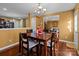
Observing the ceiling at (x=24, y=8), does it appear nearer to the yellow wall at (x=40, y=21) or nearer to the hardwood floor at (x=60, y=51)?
the yellow wall at (x=40, y=21)

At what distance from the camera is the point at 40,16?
1.85 meters

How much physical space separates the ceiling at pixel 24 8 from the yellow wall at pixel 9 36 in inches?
10.7

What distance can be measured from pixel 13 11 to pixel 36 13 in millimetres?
406

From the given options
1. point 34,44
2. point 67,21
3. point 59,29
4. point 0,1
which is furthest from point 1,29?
point 67,21

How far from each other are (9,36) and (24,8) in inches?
22.1

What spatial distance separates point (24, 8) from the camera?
183 cm

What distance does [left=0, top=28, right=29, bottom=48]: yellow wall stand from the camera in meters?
1.79

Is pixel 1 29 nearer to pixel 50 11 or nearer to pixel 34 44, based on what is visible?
pixel 34 44

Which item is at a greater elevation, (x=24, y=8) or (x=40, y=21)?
(x=24, y=8)

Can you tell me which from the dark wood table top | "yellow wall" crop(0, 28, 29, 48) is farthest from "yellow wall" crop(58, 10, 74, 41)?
"yellow wall" crop(0, 28, 29, 48)

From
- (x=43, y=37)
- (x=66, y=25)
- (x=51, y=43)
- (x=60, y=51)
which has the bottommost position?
(x=60, y=51)

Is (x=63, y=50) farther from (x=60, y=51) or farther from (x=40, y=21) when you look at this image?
(x=40, y=21)

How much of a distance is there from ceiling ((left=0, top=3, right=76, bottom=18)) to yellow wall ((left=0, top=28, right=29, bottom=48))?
0.27 metres

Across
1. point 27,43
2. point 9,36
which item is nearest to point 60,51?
point 27,43
